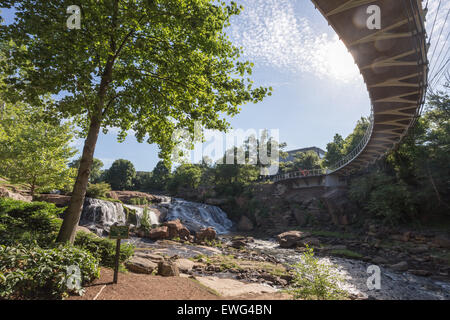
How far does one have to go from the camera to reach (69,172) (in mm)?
16281

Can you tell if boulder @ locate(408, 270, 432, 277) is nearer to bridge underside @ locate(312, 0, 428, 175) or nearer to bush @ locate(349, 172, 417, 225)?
bush @ locate(349, 172, 417, 225)

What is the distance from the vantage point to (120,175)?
204 feet

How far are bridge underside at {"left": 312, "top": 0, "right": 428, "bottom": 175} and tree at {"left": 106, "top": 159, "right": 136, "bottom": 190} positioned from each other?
206 ft

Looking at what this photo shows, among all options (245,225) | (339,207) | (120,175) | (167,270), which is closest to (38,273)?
(167,270)

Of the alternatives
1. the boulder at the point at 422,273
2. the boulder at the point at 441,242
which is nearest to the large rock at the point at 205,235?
the boulder at the point at 422,273

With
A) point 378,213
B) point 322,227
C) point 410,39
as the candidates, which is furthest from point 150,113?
Answer: point 322,227

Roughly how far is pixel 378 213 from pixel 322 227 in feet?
24.3

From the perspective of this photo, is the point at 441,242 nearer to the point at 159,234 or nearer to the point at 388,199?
the point at 388,199

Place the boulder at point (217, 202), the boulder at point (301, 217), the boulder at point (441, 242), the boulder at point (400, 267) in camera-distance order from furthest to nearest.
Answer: the boulder at point (217, 202) < the boulder at point (301, 217) < the boulder at point (441, 242) < the boulder at point (400, 267)

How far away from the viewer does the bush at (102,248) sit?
651cm

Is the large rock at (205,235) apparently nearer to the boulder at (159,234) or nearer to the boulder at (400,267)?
the boulder at (159,234)

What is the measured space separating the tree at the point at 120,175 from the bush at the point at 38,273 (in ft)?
204

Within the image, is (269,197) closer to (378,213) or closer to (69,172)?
(378,213)

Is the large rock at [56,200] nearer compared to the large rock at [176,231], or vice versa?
the large rock at [176,231]
